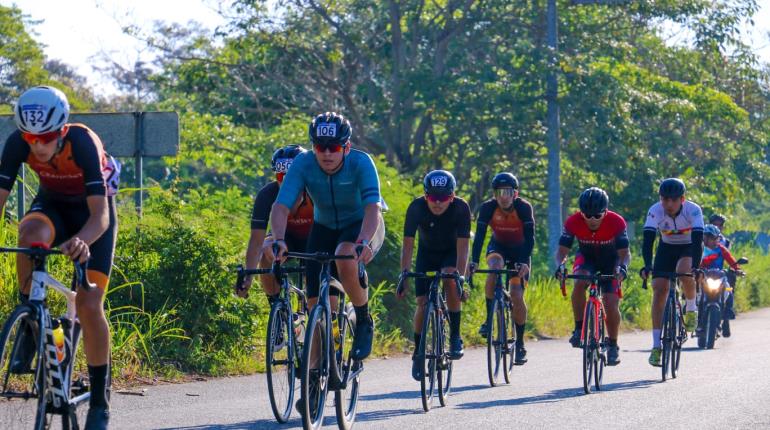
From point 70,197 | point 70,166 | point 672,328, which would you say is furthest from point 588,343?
point 70,166

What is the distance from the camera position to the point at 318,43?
2472cm

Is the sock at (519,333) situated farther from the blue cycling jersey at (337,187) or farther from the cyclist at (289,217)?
the blue cycling jersey at (337,187)

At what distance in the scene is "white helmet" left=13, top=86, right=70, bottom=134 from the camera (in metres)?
6.22

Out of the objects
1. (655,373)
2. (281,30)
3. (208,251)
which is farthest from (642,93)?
(208,251)

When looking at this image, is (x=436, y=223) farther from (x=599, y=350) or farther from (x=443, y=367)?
(x=599, y=350)

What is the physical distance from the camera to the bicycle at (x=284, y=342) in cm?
816

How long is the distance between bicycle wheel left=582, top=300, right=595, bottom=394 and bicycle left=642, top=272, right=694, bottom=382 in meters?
1.25

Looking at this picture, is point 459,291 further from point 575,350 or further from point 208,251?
point 575,350

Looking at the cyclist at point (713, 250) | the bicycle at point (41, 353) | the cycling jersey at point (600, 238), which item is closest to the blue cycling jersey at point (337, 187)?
the bicycle at point (41, 353)

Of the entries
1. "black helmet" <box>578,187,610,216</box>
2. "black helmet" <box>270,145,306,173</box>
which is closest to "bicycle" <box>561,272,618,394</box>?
"black helmet" <box>578,187,610,216</box>

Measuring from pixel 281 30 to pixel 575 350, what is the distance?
10.4 metres

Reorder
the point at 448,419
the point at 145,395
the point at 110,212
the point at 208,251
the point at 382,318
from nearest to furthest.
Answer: the point at 110,212 → the point at 448,419 → the point at 145,395 → the point at 208,251 → the point at 382,318

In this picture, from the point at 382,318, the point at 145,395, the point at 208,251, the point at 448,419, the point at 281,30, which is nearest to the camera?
the point at 448,419

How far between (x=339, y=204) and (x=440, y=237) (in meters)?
3.14
